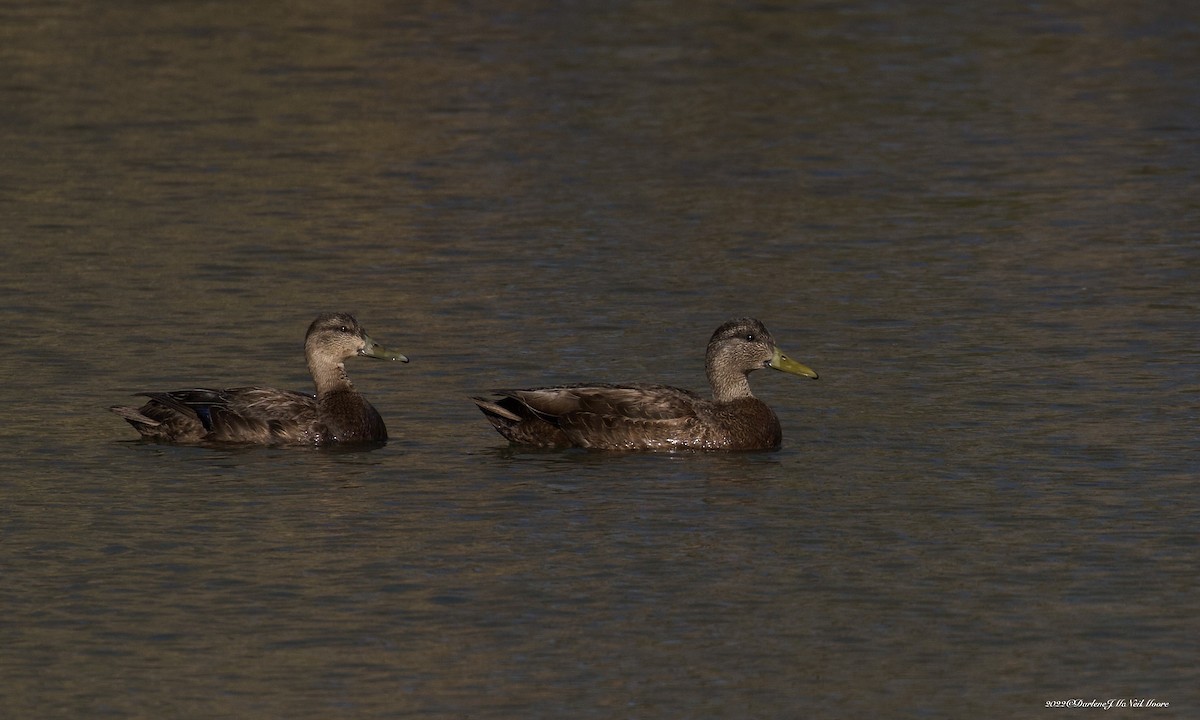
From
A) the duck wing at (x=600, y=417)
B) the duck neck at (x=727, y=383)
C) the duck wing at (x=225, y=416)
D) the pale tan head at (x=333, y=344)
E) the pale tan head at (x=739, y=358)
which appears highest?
the pale tan head at (x=739, y=358)

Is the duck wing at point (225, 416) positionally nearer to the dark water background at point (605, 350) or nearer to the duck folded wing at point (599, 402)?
the dark water background at point (605, 350)

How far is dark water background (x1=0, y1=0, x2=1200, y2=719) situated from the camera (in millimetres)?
12141

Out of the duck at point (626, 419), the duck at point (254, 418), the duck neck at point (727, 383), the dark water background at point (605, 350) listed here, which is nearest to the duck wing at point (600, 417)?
the duck at point (626, 419)

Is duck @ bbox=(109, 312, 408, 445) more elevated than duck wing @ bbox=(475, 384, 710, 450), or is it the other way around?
duck wing @ bbox=(475, 384, 710, 450)

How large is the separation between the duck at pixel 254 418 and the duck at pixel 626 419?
0.86m

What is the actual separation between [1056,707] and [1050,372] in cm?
736

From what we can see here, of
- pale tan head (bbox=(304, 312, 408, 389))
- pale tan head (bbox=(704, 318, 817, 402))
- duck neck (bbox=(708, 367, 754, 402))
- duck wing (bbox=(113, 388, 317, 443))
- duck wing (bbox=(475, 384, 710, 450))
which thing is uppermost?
pale tan head (bbox=(704, 318, 817, 402))

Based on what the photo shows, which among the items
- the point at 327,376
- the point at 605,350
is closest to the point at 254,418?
the point at 327,376

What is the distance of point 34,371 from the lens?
18.7 metres

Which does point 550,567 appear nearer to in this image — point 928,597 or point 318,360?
point 928,597

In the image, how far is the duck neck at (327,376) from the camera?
17234mm

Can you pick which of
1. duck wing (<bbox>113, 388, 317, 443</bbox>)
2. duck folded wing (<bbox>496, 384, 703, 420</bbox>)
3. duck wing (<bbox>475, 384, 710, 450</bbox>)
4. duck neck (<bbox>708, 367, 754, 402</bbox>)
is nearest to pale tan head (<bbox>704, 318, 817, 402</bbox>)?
duck neck (<bbox>708, 367, 754, 402</bbox>)

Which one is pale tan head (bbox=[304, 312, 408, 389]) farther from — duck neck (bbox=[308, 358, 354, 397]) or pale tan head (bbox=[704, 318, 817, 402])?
pale tan head (bbox=[704, 318, 817, 402])

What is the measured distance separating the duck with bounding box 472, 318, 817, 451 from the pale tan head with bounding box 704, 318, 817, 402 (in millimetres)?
323
